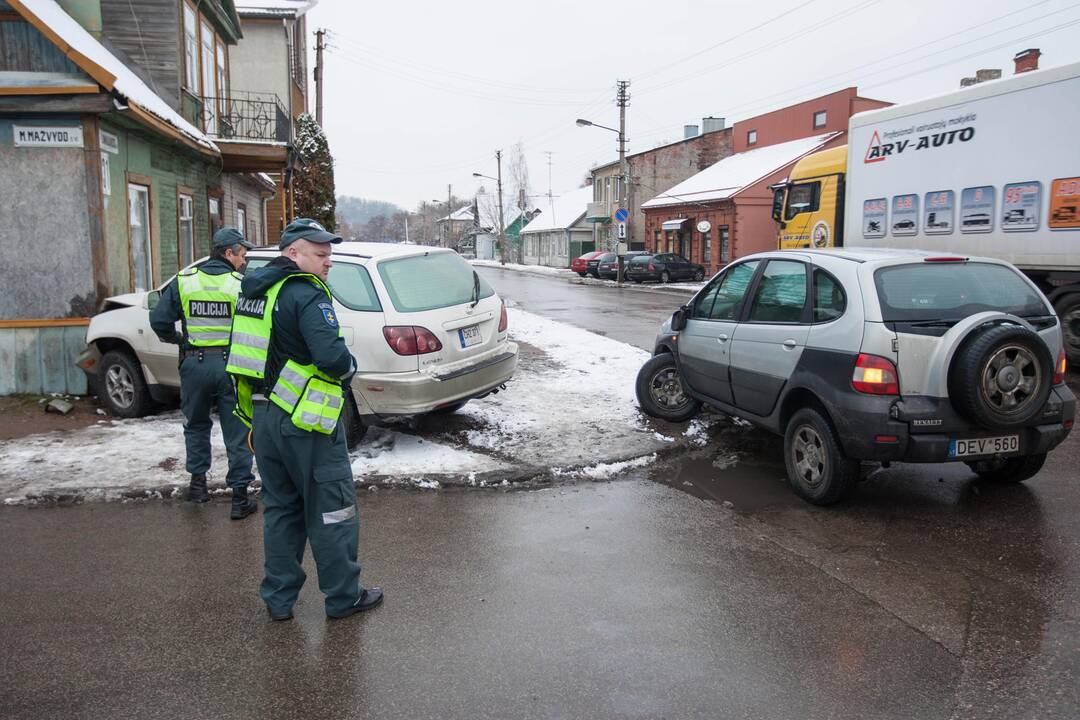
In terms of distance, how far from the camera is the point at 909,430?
4.97 m

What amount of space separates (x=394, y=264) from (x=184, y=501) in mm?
2442

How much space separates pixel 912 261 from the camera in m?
5.43

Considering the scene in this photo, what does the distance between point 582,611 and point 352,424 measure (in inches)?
131

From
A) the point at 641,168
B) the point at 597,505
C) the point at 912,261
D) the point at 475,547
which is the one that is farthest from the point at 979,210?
the point at 641,168

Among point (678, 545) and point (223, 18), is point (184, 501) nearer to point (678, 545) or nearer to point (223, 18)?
point (678, 545)

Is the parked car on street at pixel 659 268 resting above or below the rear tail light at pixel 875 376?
above

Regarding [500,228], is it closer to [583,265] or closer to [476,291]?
[583,265]

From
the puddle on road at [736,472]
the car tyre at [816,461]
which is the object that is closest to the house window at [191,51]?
the puddle on road at [736,472]

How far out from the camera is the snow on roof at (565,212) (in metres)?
62.0

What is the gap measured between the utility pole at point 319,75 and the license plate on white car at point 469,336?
27.7 metres

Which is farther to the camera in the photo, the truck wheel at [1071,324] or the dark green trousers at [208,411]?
the truck wheel at [1071,324]

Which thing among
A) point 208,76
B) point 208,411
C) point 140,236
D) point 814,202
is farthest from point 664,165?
point 208,411

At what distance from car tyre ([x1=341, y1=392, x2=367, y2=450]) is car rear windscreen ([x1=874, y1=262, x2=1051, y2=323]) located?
4.00m

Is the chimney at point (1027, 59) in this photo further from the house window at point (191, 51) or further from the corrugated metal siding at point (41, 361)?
the corrugated metal siding at point (41, 361)
